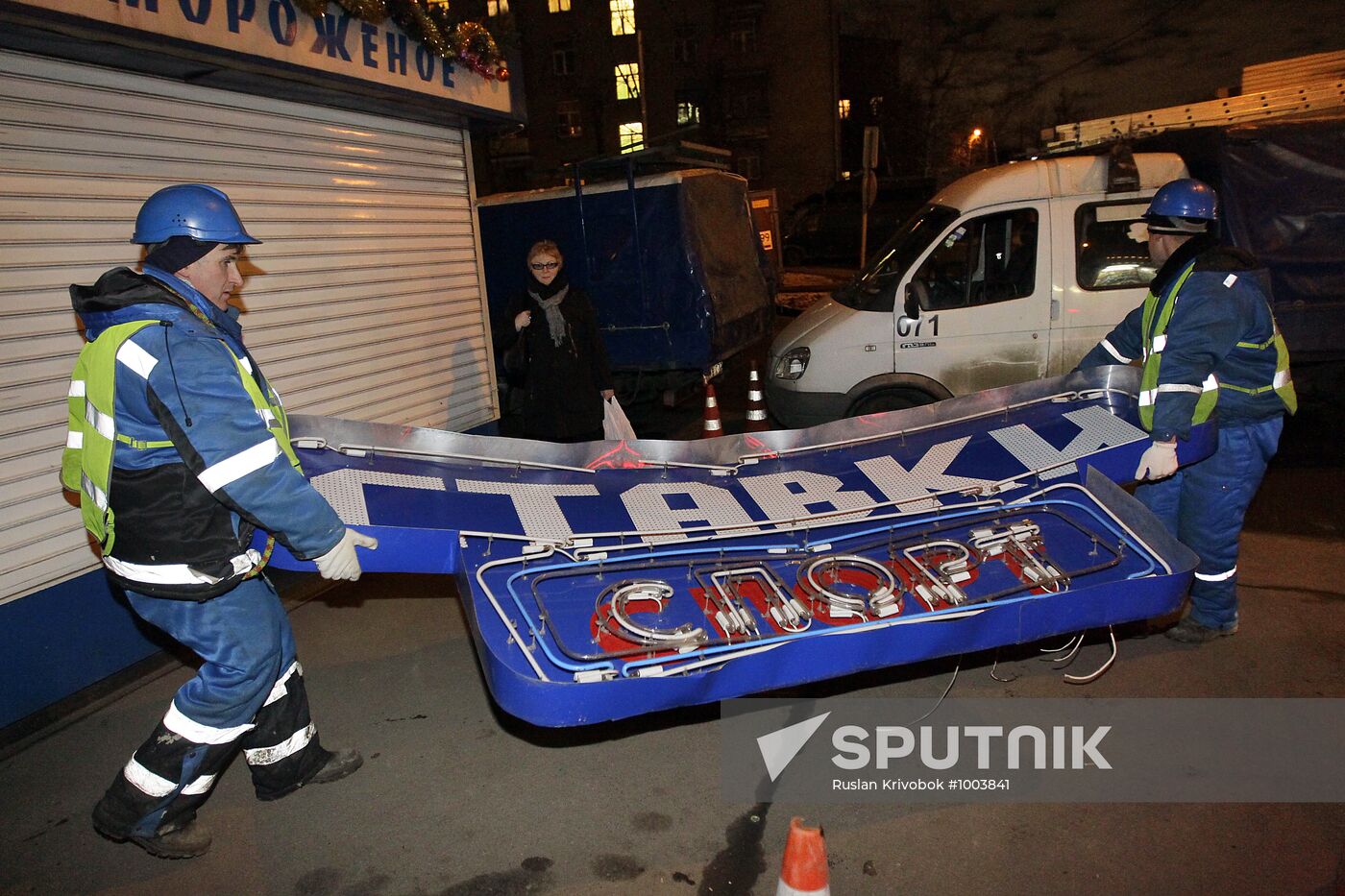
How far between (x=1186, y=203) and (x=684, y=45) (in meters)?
38.5

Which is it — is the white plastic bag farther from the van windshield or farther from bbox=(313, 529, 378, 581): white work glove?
bbox=(313, 529, 378, 581): white work glove

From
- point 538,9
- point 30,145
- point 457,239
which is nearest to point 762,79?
point 538,9

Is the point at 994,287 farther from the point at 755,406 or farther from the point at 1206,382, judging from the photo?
the point at 1206,382

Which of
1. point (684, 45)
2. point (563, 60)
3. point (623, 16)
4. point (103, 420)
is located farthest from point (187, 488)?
point (563, 60)

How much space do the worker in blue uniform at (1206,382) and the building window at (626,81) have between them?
3848cm

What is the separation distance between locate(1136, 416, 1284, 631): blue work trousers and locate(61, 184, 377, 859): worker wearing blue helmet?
4113mm

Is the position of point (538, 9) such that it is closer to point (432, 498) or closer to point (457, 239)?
point (457, 239)

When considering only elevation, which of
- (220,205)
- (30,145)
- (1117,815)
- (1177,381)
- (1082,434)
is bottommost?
(1117,815)

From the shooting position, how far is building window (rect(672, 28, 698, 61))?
126 ft

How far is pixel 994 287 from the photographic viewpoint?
6.52m

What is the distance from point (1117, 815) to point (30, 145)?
5.83 meters

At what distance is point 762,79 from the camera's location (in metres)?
37.7

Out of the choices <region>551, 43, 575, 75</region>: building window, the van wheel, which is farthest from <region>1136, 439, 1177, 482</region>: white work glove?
<region>551, 43, 575, 75</region>: building window

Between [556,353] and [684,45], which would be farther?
Result: [684,45]
